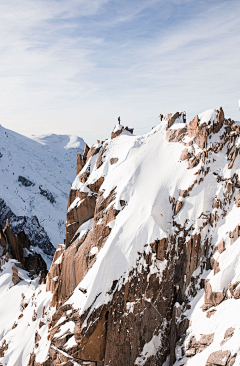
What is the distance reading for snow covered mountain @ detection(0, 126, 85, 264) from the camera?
12038cm

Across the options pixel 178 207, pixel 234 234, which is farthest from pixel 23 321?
pixel 234 234

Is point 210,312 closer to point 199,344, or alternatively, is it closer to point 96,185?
point 199,344

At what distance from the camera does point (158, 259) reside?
2789 cm

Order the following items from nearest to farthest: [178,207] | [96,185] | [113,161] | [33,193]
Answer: [178,207] < [96,185] < [113,161] < [33,193]

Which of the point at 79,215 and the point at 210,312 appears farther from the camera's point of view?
the point at 79,215

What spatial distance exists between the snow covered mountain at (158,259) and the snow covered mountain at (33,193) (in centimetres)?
8005

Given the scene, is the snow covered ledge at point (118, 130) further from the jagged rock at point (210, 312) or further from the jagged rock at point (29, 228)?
the jagged rock at point (29, 228)

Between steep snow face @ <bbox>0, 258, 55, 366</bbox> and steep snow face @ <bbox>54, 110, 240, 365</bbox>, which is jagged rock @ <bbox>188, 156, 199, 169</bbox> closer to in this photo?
steep snow face @ <bbox>54, 110, 240, 365</bbox>

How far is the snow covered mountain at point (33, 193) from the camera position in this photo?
120 meters

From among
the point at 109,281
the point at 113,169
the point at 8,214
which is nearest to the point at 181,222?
the point at 109,281

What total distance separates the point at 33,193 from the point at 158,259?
131 meters

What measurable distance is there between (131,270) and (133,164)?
466 inches

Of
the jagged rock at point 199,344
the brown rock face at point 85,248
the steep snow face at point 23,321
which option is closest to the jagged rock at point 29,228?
the steep snow face at point 23,321

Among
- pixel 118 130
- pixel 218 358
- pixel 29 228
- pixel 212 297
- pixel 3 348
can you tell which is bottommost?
pixel 3 348
